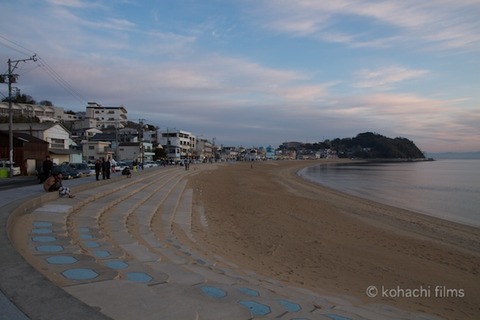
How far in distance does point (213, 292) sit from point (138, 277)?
3.10 ft

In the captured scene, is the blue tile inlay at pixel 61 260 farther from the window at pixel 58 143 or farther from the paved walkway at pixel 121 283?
the window at pixel 58 143

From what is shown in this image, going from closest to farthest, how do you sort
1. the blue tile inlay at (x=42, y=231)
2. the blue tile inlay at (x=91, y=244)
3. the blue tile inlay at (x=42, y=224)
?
the blue tile inlay at (x=91, y=244)
the blue tile inlay at (x=42, y=231)
the blue tile inlay at (x=42, y=224)

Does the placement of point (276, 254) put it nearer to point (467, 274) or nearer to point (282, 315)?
point (467, 274)

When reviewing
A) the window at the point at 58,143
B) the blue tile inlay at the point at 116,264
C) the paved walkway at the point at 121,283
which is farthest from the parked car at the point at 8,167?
the blue tile inlay at the point at 116,264

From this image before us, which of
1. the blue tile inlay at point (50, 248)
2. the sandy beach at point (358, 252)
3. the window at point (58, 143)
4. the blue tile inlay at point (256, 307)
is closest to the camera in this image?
the blue tile inlay at point (256, 307)

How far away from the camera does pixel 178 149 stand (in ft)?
359

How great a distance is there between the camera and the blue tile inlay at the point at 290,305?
395 centimetres

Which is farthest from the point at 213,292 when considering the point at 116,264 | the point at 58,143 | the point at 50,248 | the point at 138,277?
the point at 58,143

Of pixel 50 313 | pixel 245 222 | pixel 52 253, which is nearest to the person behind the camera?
pixel 50 313

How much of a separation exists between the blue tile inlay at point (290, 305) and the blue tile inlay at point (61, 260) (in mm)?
2677

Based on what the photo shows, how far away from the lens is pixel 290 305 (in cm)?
410

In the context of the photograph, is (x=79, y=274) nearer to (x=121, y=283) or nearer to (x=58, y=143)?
(x=121, y=283)

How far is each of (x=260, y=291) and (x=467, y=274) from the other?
24.6ft

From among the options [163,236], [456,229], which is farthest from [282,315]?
[456,229]
